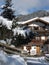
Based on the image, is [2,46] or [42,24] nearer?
[2,46]

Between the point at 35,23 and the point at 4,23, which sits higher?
the point at 35,23

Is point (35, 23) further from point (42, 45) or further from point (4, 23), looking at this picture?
point (4, 23)

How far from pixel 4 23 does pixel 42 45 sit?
47.5 metres

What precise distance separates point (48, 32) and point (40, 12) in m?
39.3

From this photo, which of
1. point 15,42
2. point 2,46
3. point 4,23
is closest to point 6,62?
point 2,46

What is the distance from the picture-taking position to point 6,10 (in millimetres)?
43156

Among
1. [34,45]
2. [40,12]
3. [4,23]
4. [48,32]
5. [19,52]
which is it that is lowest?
[19,52]

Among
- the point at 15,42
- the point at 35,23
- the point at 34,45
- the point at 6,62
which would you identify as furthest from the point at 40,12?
the point at 6,62

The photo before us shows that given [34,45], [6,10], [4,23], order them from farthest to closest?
[34,45]
[6,10]
[4,23]

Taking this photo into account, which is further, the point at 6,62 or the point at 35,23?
the point at 35,23

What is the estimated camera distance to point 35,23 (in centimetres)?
5869

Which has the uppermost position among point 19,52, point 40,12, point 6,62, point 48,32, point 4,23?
point 40,12

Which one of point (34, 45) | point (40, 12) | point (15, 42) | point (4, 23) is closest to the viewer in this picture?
point (4, 23)

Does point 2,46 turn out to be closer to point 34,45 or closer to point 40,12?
point 34,45
